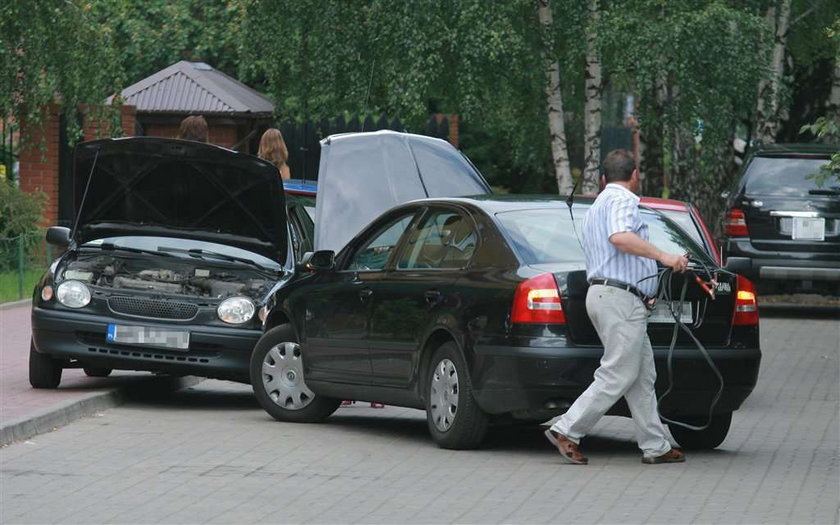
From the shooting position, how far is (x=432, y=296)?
1070 cm

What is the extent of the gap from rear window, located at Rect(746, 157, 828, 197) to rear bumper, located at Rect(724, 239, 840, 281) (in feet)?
2.29

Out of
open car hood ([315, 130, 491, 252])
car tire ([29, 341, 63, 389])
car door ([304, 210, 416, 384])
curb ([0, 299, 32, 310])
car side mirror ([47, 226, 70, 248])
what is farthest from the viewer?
curb ([0, 299, 32, 310])

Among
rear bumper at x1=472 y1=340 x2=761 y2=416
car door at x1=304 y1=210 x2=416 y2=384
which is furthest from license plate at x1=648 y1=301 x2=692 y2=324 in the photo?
car door at x1=304 y1=210 x2=416 y2=384

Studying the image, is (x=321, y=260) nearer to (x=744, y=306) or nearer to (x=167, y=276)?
(x=167, y=276)

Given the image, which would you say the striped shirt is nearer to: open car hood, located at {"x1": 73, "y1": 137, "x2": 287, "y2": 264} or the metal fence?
open car hood, located at {"x1": 73, "y1": 137, "x2": 287, "y2": 264}

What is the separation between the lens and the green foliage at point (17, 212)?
23.3 meters

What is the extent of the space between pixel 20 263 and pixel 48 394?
863 cm

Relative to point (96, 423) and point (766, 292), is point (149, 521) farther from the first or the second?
point (766, 292)

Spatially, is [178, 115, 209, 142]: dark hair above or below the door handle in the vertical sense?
above

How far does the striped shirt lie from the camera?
985 cm

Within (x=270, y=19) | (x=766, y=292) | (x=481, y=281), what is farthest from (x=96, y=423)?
(x=270, y=19)

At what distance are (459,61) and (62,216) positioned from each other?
6224mm

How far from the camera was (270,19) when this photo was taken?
86.9ft

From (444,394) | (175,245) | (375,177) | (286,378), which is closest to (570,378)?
(444,394)
